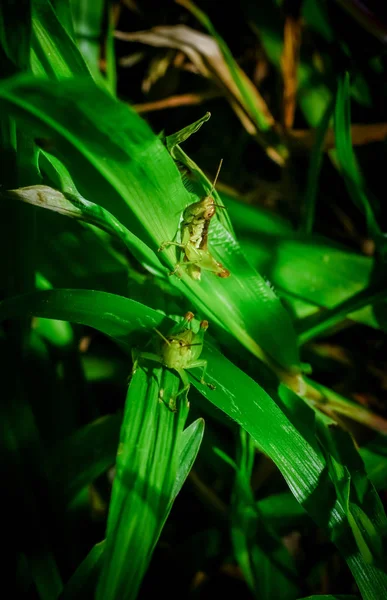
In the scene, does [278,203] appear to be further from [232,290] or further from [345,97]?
[232,290]

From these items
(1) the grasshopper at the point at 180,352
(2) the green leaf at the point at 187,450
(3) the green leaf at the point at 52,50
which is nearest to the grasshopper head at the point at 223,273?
(1) the grasshopper at the point at 180,352

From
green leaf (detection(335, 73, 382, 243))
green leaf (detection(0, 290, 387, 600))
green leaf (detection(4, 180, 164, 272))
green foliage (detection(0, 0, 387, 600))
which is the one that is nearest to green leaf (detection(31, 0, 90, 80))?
green foliage (detection(0, 0, 387, 600))

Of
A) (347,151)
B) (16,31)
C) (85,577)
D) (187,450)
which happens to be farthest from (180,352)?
(347,151)

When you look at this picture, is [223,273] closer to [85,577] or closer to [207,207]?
[207,207]

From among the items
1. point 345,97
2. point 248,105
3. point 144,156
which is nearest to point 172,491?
point 144,156

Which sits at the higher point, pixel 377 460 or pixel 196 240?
pixel 196 240

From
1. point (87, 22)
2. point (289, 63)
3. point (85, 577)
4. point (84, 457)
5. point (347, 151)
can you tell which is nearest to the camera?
point (85, 577)

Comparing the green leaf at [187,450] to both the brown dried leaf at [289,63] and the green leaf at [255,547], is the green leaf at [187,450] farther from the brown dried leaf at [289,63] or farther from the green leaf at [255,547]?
the brown dried leaf at [289,63]

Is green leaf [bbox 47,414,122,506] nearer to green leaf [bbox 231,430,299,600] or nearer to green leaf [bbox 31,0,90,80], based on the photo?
green leaf [bbox 231,430,299,600]
